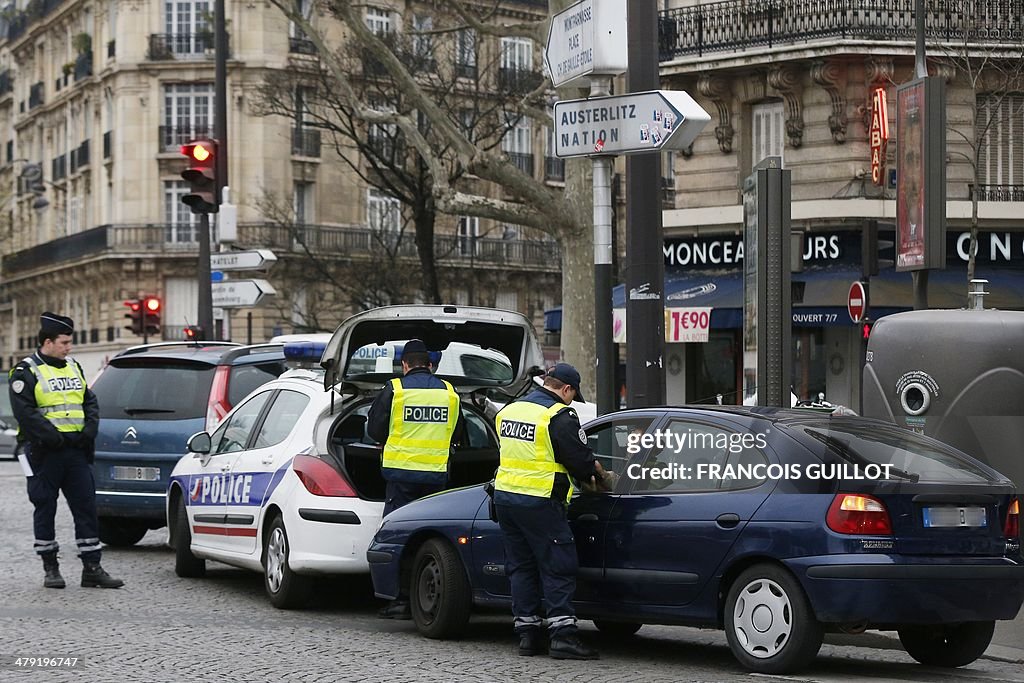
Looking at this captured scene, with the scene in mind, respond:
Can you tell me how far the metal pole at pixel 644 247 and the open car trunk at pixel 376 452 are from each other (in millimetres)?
1064

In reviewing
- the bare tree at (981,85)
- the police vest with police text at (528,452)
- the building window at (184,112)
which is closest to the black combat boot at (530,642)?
the police vest with police text at (528,452)

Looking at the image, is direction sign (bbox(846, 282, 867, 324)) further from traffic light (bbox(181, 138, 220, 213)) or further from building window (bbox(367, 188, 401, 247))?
building window (bbox(367, 188, 401, 247))

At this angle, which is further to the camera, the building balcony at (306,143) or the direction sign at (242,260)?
the building balcony at (306,143)

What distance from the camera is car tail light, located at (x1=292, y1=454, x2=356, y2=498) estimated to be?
11.0m

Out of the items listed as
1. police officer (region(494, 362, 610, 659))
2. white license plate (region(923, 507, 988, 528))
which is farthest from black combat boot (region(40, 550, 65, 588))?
white license plate (region(923, 507, 988, 528))

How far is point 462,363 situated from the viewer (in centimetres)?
1230

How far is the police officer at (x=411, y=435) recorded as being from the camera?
10.9 metres

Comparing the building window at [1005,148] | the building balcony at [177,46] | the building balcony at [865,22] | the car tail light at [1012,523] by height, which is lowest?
the car tail light at [1012,523]

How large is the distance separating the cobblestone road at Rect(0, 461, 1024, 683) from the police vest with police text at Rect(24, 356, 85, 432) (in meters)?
1.21

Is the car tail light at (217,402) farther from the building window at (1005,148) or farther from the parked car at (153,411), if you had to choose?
the building window at (1005,148)

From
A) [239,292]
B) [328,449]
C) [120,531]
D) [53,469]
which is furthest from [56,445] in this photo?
[239,292]

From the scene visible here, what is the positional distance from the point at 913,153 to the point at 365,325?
5003 mm

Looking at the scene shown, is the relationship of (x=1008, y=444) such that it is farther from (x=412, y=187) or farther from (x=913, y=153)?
(x=412, y=187)

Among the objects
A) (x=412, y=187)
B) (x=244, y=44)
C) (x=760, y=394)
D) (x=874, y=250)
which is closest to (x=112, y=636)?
(x=760, y=394)
